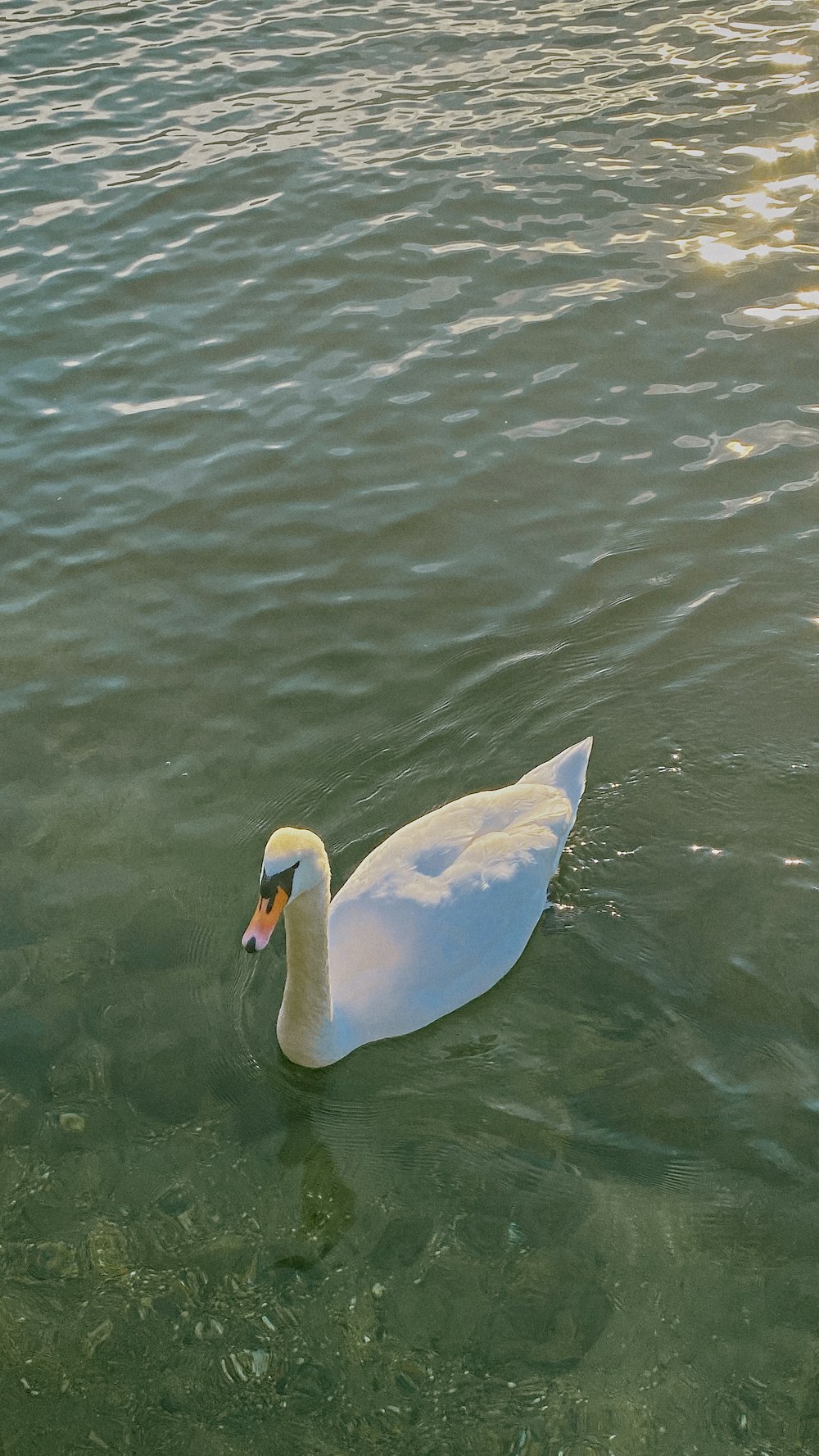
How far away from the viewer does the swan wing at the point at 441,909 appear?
6.22 metres

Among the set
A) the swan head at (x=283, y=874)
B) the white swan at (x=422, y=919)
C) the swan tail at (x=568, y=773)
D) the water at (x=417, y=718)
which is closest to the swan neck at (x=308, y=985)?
the white swan at (x=422, y=919)

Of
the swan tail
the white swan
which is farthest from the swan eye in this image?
the swan tail

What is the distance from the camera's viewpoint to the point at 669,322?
10922 mm

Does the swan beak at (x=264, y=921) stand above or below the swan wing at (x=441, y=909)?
above

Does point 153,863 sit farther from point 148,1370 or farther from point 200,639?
point 148,1370

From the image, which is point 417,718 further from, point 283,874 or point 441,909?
point 283,874

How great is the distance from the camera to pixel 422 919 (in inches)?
251

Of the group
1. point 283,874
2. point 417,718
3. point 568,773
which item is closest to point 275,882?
point 283,874

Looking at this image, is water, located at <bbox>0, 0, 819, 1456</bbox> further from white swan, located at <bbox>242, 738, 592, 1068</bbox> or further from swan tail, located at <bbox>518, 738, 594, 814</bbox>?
swan tail, located at <bbox>518, 738, 594, 814</bbox>

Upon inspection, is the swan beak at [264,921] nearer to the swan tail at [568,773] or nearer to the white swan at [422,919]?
the white swan at [422,919]

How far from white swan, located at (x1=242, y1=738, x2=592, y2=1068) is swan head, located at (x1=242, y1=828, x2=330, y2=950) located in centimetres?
3

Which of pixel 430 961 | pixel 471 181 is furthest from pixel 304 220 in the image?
pixel 430 961

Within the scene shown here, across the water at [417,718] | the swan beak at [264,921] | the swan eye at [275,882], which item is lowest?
the water at [417,718]

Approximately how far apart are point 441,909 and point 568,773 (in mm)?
Answer: 1118
